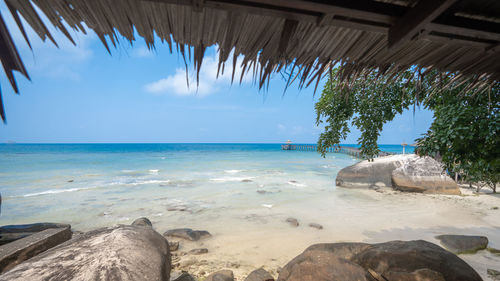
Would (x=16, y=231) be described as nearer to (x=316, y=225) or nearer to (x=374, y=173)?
(x=316, y=225)

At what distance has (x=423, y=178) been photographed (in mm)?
9688

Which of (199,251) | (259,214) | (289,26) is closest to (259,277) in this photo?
(199,251)

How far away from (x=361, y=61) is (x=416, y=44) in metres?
0.48

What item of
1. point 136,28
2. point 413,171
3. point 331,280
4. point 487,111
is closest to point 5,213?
point 136,28

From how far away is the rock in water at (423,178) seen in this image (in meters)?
9.38

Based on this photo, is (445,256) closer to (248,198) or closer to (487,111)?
(487,111)

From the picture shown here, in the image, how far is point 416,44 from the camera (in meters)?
2.07

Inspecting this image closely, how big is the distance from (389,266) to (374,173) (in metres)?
9.47

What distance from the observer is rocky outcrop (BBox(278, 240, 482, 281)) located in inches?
96.3

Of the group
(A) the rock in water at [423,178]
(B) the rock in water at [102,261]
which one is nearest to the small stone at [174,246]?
(B) the rock in water at [102,261]

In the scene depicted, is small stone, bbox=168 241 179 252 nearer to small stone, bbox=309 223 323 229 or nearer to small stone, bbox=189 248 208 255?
small stone, bbox=189 248 208 255

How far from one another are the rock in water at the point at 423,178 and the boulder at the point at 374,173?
0.94ft

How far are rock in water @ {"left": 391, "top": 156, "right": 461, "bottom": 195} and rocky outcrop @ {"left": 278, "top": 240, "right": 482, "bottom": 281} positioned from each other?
840 centimetres

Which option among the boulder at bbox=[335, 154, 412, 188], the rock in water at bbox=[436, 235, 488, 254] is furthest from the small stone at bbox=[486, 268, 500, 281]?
the boulder at bbox=[335, 154, 412, 188]
